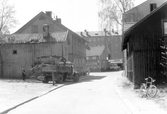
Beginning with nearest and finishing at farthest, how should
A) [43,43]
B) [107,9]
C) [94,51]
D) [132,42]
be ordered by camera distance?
[132,42]
[43,43]
[107,9]
[94,51]

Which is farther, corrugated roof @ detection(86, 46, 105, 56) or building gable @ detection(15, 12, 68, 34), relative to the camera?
corrugated roof @ detection(86, 46, 105, 56)

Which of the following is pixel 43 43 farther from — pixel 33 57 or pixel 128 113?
pixel 128 113

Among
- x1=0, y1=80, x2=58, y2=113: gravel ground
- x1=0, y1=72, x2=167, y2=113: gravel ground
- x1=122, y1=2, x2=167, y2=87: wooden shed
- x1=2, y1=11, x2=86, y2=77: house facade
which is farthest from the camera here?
x1=2, y1=11, x2=86, y2=77: house facade

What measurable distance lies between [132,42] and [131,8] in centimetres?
1999

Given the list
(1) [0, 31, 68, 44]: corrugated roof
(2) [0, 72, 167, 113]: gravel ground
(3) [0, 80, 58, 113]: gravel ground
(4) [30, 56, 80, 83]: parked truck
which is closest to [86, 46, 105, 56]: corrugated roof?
(1) [0, 31, 68, 44]: corrugated roof

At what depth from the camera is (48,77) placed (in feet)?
90.2

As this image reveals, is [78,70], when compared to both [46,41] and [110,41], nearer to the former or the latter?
[46,41]

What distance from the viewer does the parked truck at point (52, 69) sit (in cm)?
2636

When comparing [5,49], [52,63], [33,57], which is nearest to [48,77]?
[52,63]

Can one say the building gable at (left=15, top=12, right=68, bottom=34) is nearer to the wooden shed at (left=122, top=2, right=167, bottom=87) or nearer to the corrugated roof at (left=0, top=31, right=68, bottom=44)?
the corrugated roof at (left=0, top=31, right=68, bottom=44)

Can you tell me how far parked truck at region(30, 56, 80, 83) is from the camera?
86.5ft

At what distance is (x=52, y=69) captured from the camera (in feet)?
82.5

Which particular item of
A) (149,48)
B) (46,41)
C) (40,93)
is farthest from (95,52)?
(40,93)

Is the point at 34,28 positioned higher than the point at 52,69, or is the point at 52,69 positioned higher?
the point at 34,28
